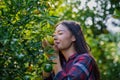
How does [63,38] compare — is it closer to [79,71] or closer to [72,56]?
[72,56]

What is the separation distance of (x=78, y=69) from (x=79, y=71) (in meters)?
0.02

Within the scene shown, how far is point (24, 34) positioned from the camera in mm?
2527

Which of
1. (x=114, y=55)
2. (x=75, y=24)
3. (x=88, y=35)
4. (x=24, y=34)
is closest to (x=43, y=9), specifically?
(x=24, y=34)

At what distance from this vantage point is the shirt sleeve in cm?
279

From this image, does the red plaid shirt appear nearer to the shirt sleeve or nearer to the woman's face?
the shirt sleeve

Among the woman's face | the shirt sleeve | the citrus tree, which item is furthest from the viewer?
the woman's face

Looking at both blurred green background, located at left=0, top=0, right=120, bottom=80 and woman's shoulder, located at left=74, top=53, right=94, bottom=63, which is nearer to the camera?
blurred green background, located at left=0, top=0, right=120, bottom=80

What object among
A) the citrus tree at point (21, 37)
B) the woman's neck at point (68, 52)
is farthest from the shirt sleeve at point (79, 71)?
the citrus tree at point (21, 37)

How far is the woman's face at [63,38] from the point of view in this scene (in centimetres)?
289

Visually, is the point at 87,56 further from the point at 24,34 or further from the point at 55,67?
the point at 24,34

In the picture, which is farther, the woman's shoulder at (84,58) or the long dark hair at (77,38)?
the long dark hair at (77,38)

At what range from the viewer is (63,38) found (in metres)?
2.94

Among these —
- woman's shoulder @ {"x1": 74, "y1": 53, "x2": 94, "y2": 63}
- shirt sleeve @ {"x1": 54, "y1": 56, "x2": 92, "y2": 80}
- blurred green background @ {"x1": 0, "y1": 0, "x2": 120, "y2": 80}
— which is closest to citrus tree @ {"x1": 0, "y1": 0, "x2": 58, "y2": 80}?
blurred green background @ {"x1": 0, "y1": 0, "x2": 120, "y2": 80}

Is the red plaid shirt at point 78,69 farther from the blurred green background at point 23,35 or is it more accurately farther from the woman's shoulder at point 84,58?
the blurred green background at point 23,35
